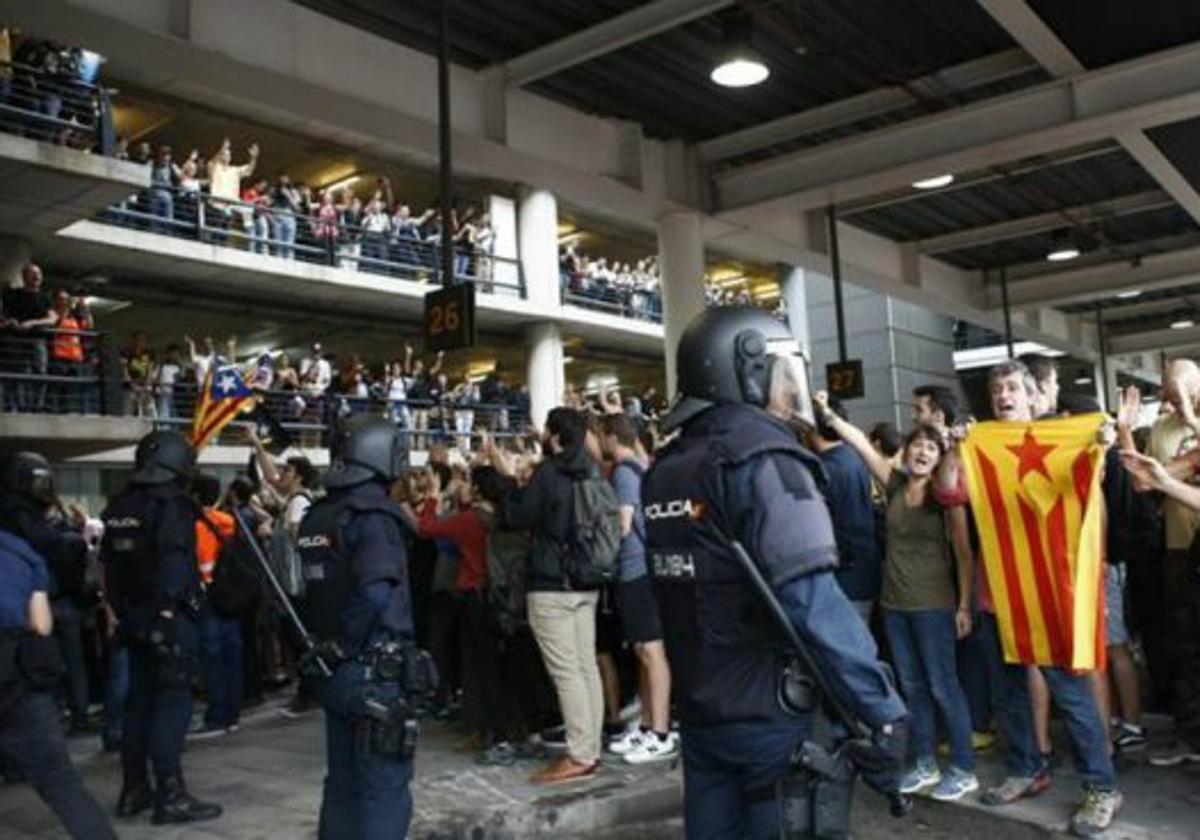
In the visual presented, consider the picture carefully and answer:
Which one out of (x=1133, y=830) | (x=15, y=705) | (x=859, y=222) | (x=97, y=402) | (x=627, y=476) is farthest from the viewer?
(x=859, y=222)

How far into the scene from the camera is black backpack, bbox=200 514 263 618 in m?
8.22

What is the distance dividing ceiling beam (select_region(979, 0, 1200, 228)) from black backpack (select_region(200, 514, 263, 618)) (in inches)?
261

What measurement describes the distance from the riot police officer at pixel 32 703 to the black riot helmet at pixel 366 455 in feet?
4.14

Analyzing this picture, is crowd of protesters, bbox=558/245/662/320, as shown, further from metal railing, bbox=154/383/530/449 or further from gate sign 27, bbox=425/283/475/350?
gate sign 27, bbox=425/283/475/350

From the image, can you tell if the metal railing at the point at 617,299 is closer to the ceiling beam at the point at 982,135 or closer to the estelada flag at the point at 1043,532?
the ceiling beam at the point at 982,135

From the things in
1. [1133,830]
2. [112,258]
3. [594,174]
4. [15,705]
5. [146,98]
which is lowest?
[1133,830]

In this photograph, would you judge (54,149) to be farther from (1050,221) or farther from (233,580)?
(1050,221)

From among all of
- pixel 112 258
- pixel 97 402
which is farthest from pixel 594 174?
pixel 112 258

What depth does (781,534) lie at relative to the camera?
3021mm

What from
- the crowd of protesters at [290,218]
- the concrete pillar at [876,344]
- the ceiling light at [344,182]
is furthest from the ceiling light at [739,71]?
the concrete pillar at [876,344]

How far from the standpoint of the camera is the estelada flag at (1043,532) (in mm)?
5012

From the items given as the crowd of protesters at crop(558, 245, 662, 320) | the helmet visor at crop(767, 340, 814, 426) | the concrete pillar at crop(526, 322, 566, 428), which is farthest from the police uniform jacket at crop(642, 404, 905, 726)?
the crowd of protesters at crop(558, 245, 662, 320)

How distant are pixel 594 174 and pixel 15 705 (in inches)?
299

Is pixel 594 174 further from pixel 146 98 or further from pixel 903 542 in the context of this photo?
pixel 146 98
